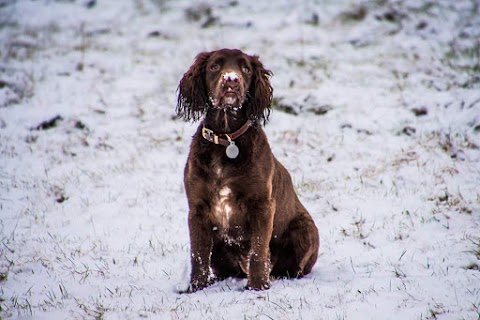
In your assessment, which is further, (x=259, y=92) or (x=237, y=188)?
(x=259, y=92)

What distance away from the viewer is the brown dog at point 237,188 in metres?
4.08

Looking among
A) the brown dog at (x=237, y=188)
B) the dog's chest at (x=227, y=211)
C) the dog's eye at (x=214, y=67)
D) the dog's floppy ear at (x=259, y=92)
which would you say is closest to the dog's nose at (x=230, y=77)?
the brown dog at (x=237, y=188)

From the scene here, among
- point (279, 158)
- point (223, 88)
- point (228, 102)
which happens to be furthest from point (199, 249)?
point (279, 158)

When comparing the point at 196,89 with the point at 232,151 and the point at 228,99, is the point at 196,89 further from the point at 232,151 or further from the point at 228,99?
the point at 232,151

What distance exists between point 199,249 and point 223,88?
1.44 m

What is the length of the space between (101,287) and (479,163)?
17.1 ft

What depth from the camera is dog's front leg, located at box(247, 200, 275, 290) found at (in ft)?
13.5

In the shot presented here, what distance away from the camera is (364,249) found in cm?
518

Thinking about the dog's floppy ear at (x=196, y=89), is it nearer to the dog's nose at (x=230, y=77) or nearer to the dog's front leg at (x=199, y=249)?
the dog's nose at (x=230, y=77)

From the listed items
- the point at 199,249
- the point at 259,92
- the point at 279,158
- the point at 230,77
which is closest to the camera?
the point at 230,77

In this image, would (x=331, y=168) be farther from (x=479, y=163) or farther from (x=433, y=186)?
(x=479, y=163)

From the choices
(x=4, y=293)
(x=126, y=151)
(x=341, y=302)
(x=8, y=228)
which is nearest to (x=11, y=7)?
(x=126, y=151)

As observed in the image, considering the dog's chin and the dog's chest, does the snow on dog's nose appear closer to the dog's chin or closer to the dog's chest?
the dog's chin

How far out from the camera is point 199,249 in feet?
14.0
